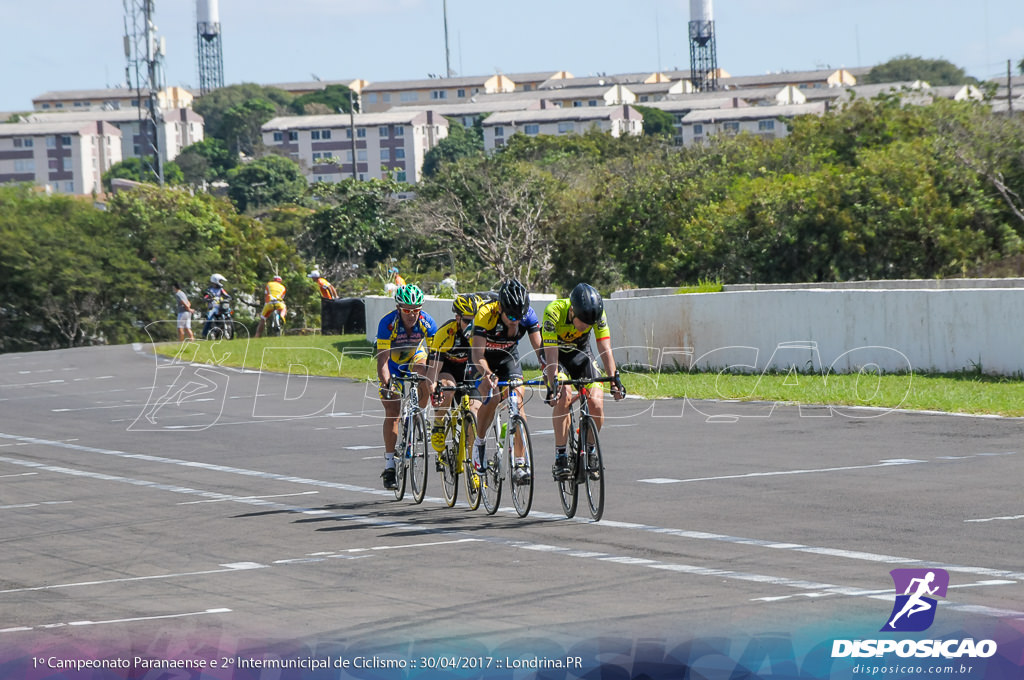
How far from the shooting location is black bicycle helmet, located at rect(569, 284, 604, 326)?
11.0 m

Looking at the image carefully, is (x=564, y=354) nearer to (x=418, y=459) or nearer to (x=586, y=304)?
(x=586, y=304)

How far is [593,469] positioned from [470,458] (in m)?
1.28

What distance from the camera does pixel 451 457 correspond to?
12.5 meters

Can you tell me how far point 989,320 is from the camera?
834 inches

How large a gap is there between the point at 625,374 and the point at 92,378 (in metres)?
12.4

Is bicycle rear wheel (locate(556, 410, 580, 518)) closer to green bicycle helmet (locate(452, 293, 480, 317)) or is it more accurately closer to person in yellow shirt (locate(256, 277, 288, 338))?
green bicycle helmet (locate(452, 293, 480, 317))

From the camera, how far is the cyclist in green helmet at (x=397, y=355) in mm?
13141

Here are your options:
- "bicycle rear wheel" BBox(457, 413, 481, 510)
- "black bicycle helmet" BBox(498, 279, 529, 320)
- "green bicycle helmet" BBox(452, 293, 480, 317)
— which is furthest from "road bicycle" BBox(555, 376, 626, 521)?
"green bicycle helmet" BBox(452, 293, 480, 317)

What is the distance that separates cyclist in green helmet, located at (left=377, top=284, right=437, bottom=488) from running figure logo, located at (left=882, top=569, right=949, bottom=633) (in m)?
5.66

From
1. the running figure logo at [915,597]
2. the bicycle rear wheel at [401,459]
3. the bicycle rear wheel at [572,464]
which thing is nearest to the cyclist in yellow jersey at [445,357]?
the bicycle rear wheel at [401,459]

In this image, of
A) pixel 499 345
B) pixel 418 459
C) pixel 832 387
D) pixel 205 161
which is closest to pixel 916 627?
pixel 499 345

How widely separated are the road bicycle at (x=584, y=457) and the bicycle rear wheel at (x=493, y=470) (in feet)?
1.94

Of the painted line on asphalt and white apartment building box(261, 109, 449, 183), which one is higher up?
white apartment building box(261, 109, 449, 183)

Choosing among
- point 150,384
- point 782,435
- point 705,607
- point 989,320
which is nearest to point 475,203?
point 150,384
